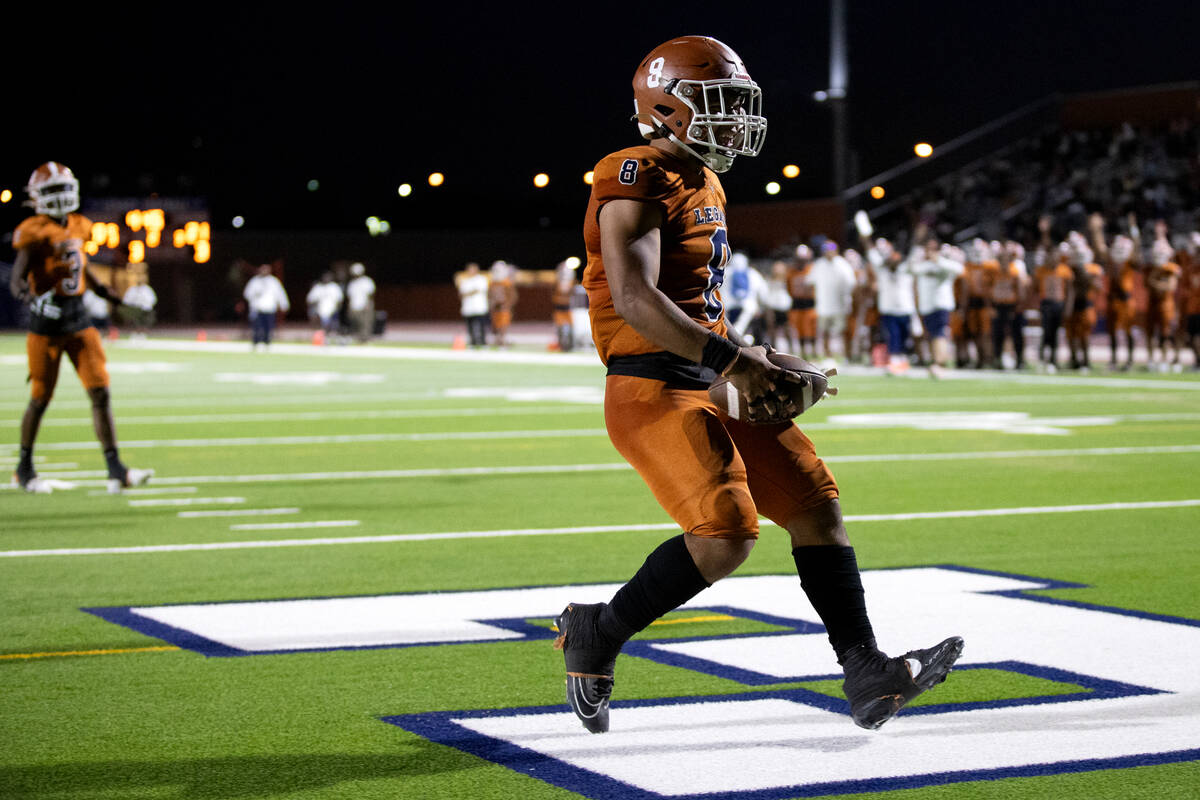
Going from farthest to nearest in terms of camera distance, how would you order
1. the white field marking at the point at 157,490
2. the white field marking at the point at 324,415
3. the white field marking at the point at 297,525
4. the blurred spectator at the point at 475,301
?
the blurred spectator at the point at 475,301 → the white field marking at the point at 324,415 → the white field marking at the point at 157,490 → the white field marking at the point at 297,525

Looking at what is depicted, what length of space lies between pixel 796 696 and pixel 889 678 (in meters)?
0.71

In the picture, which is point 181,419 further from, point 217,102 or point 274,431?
point 217,102

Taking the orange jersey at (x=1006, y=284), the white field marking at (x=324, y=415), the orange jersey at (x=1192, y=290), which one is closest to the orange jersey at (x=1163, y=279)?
the orange jersey at (x=1192, y=290)

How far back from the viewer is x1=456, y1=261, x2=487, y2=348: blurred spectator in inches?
1358

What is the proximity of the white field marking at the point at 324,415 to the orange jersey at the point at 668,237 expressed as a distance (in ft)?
41.0

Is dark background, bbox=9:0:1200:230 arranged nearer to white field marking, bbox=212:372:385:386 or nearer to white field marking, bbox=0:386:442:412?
white field marking, bbox=212:372:385:386

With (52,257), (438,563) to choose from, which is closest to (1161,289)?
(52,257)

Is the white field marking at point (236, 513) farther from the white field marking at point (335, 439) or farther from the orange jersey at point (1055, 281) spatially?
the orange jersey at point (1055, 281)

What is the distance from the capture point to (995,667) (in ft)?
18.7

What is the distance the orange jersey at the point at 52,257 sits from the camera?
1066 cm

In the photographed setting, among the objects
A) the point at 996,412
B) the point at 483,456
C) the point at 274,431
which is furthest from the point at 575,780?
the point at 996,412

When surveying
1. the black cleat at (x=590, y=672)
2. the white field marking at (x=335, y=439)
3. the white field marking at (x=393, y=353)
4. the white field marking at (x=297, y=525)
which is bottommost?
the white field marking at (x=393, y=353)

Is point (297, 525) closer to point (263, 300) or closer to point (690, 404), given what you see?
point (690, 404)

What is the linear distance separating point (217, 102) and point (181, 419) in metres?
38.8
